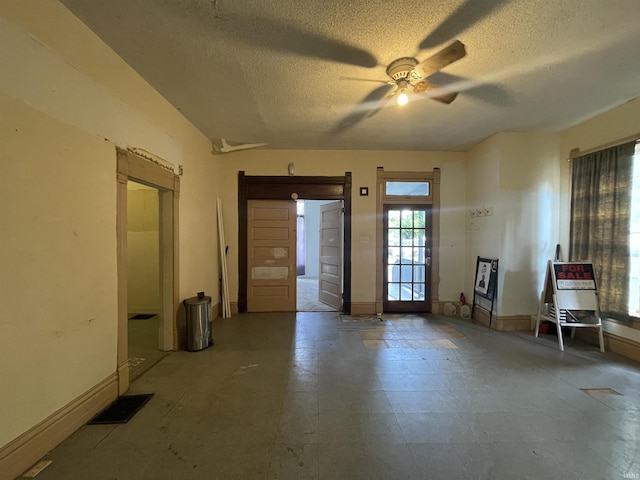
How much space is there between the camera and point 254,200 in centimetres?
489

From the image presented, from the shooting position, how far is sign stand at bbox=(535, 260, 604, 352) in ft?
10.8

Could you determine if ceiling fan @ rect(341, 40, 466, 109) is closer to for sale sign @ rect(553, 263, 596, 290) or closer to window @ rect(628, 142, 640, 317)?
window @ rect(628, 142, 640, 317)

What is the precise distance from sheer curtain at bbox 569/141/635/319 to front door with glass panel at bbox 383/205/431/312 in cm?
200

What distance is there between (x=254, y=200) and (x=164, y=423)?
354cm

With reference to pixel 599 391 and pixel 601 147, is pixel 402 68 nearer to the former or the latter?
pixel 601 147

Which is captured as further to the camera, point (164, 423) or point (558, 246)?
point (558, 246)

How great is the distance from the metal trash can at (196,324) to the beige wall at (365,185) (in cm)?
158

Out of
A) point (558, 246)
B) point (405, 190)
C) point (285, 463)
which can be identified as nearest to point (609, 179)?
point (558, 246)

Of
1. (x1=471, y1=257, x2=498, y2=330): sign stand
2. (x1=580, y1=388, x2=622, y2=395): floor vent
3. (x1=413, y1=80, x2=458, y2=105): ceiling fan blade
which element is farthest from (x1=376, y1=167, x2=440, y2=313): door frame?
(x1=580, y1=388, x2=622, y2=395): floor vent

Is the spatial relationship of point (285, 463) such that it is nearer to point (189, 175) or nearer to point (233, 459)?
point (233, 459)

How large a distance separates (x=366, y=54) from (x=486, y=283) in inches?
140

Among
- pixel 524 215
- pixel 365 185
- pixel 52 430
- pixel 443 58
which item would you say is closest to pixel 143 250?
pixel 52 430

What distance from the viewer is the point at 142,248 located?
15.7ft

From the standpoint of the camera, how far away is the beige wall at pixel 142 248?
4.77 metres
